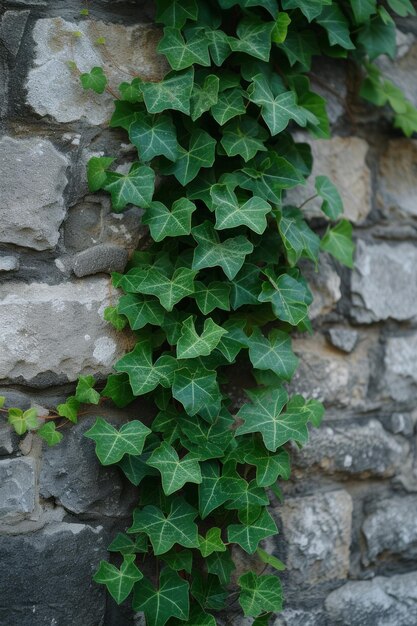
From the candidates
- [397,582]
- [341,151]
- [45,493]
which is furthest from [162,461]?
[341,151]

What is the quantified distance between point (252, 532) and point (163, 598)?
21 centimetres

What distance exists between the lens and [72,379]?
1431 millimetres

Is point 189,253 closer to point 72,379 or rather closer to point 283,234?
point 283,234

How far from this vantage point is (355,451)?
1.72 m

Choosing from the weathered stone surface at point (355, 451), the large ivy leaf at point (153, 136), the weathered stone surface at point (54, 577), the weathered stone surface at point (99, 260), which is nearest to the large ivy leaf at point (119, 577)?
the weathered stone surface at point (54, 577)

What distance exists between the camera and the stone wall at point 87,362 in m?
1.38

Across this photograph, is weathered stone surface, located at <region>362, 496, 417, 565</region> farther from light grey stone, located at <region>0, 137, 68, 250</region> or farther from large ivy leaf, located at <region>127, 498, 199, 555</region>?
light grey stone, located at <region>0, 137, 68, 250</region>

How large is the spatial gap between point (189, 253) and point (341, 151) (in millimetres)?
526

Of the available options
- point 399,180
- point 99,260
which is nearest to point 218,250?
point 99,260

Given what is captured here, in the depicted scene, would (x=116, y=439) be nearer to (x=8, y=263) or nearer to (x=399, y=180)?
(x=8, y=263)

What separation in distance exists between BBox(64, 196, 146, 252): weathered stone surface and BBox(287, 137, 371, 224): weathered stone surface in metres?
0.42

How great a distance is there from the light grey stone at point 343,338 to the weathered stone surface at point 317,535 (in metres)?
0.33

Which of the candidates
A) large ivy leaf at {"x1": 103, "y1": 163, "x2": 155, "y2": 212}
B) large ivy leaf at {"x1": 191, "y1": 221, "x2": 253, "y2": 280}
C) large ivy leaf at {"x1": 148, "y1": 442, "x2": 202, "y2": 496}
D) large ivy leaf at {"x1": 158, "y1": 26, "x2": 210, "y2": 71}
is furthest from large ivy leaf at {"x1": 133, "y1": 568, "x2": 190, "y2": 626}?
large ivy leaf at {"x1": 158, "y1": 26, "x2": 210, "y2": 71}

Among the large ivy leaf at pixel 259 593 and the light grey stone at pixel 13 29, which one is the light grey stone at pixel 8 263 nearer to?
the light grey stone at pixel 13 29
